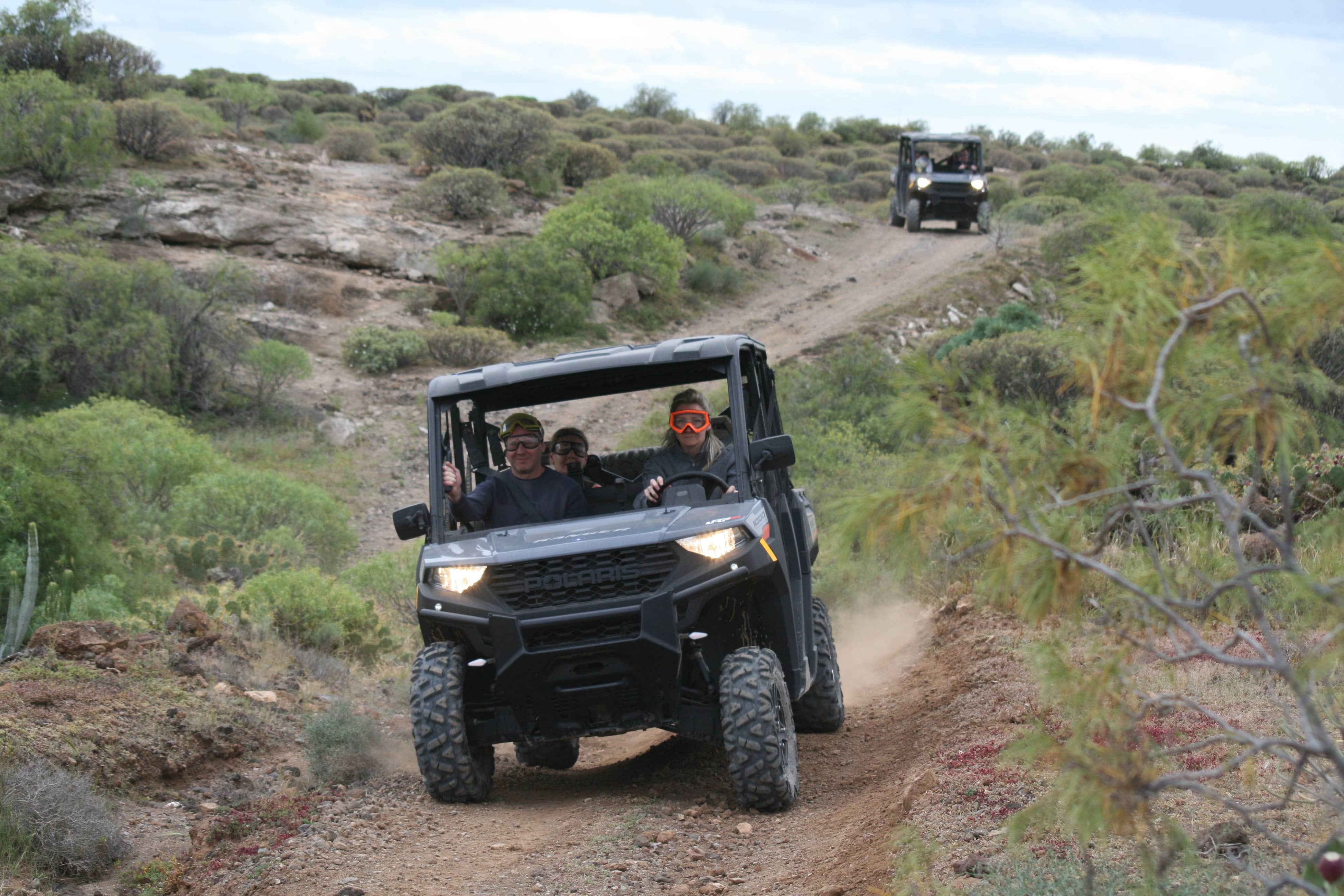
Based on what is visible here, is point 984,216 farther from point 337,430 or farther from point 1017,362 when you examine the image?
point 337,430

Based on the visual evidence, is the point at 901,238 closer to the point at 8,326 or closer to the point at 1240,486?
the point at 8,326

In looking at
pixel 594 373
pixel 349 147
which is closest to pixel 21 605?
pixel 594 373

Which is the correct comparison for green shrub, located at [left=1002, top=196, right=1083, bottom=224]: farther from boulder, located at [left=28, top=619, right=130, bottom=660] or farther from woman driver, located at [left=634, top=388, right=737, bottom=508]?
boulder, located at [left=28, top=619, right=130, bottom=660]

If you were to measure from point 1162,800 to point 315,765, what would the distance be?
14.7 feet

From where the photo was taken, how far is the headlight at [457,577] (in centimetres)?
510

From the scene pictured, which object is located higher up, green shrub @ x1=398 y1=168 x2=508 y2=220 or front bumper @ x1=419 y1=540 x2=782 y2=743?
green shrub @ x1=398 y1=168 x2=508 y2=220

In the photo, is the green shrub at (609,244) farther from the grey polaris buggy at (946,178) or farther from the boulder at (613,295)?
the grey polaris buggy at (946,178)

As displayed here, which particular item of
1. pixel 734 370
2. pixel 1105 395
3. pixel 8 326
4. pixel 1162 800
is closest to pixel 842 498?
pixel 1105 395

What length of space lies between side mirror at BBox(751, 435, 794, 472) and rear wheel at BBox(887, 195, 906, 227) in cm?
2994

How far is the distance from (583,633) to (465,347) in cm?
1597

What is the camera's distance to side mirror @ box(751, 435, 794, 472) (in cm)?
537

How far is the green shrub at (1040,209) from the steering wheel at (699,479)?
26.8 meters

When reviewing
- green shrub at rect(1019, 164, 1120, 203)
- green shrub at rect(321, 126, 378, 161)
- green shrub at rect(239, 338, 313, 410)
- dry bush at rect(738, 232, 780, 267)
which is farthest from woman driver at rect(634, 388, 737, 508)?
green shrub at rect(1019, 164, 1120, 203)

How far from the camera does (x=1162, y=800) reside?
4.13m
